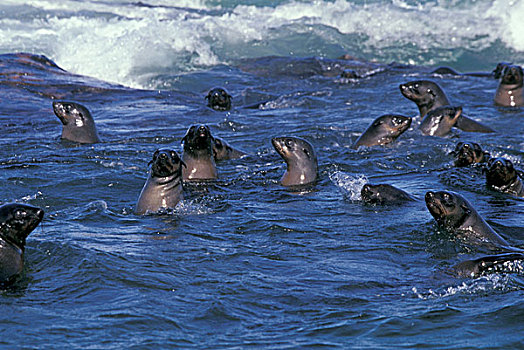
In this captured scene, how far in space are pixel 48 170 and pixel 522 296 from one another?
544cm

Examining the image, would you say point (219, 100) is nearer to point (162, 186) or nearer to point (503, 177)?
point (162, 186)

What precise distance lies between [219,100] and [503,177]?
6.23m

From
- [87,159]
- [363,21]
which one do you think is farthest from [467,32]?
[87,159]

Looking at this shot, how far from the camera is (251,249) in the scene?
19.7ft

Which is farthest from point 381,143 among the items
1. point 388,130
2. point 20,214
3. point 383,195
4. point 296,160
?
point 20,214

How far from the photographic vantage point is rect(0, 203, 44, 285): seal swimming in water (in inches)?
204

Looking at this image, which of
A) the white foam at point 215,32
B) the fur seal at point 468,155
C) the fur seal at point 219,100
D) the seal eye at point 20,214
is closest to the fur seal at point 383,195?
the fur seal at point 468,155

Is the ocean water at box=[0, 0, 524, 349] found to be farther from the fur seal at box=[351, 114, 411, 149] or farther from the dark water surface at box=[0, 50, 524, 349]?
the fur seal at box=[351, 114, 411, 149]

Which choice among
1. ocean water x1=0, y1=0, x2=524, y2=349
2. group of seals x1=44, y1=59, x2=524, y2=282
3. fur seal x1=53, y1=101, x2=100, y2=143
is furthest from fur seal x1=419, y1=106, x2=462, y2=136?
fur seal x1=53, y1=101, x2=100, y2=143

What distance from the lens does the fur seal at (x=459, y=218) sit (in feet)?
19.9

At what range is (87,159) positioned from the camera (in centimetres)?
912

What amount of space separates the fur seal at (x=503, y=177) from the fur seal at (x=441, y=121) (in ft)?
8.74

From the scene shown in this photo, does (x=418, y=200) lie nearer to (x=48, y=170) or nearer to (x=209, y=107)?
(x=48, y=170)

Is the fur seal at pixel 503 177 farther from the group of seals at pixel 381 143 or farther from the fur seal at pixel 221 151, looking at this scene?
the fur seal at pixel 221 151
